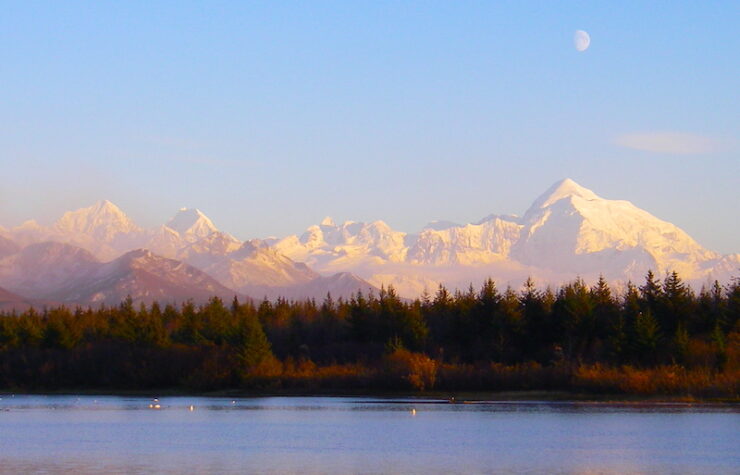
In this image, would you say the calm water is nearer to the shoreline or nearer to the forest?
the shoreline

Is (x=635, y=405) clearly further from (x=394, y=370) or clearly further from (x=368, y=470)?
(x=368, y=470)

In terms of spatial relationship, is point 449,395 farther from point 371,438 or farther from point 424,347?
point 371,438

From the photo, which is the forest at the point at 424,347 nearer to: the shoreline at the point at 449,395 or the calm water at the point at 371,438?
the shoreline at the point at 449,395

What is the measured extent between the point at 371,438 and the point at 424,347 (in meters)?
55.0

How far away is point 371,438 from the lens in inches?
2456

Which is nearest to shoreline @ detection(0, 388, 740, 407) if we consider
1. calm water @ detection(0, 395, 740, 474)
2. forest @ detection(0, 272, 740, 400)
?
forest @ detection(0, 272, 740, 400)

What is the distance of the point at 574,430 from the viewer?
220 ft

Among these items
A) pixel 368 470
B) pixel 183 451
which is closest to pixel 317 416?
pixel 183 451

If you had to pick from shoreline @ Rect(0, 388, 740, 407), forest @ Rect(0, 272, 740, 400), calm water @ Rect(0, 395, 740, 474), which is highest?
forest @ Rect(0, 272, 740, 400)

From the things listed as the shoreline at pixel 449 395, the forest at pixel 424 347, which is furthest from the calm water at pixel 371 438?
the forest at pixel 424 347

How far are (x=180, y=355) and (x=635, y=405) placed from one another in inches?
1776

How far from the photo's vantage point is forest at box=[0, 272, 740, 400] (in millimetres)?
97750

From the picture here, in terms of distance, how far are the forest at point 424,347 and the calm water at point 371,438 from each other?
9.14 metres

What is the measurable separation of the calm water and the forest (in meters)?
9.14
